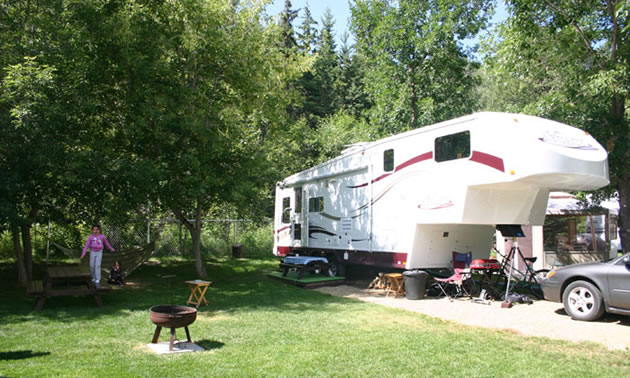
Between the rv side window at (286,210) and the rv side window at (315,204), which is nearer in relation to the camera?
the rv side window at (315,204)

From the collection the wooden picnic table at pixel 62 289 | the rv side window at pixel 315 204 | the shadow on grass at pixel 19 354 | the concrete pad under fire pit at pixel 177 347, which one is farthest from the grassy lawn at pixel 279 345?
the rv side window at pixel 315 204

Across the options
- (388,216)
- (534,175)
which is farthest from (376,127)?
(534,175)

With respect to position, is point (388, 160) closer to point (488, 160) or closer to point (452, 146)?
point (452, 146)

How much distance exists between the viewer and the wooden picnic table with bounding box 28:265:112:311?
8.91 meters

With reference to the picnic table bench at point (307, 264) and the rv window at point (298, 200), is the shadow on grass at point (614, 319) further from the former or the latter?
the rv window at point (298, 200)

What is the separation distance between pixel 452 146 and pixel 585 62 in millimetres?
4928

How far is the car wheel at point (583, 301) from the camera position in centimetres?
776

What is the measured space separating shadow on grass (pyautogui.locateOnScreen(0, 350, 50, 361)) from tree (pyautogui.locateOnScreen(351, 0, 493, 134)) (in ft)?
50.3

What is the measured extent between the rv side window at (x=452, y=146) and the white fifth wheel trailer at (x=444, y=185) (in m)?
0.02

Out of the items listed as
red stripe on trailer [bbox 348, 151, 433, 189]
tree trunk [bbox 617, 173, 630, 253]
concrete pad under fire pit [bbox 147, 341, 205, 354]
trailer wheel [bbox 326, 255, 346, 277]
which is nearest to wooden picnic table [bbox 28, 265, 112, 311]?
concrete pad under fire pit [bbox 147, 341, 205, 354]

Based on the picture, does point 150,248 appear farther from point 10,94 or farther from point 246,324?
point 246,324

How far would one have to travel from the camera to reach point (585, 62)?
11.9 metres

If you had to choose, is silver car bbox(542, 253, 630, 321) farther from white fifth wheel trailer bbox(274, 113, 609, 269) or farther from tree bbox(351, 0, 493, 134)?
tree bbox(351, 0, 493, 134)

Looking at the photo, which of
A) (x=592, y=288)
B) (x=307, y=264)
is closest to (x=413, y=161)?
(x=592, y=288)
